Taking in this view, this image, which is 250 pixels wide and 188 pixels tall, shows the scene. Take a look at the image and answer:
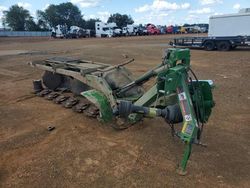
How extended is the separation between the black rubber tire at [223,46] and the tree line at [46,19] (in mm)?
56229

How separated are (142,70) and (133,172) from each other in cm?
867

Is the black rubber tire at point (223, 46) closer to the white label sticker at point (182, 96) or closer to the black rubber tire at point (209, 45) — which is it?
the black rubber tire at point (209, 45)

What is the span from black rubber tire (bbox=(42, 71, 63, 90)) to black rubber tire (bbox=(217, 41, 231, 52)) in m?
16.1

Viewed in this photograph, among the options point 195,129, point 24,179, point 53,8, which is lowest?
point 24,179

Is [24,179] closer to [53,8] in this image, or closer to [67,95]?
[67,95]

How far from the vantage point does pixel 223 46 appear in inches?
813

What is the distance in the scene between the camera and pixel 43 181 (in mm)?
3688

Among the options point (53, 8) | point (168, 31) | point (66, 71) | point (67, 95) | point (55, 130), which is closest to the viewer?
point (55, 130)

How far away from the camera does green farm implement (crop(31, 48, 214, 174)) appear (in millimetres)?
3682

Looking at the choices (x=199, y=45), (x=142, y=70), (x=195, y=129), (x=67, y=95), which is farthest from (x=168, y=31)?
(x=195, y=129)

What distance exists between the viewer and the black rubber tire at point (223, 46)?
20312 millimetres

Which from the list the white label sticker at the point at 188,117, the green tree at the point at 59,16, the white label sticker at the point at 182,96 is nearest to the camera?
the white label sticker at the point at 188,117

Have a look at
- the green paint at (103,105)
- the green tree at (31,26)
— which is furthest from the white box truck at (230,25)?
the green tree at (31,26)

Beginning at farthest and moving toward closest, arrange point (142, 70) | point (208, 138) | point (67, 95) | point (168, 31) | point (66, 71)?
point (168, 31) < point (142, 70) < point (67, 95) < point (66, 71) < point (208, 138)
